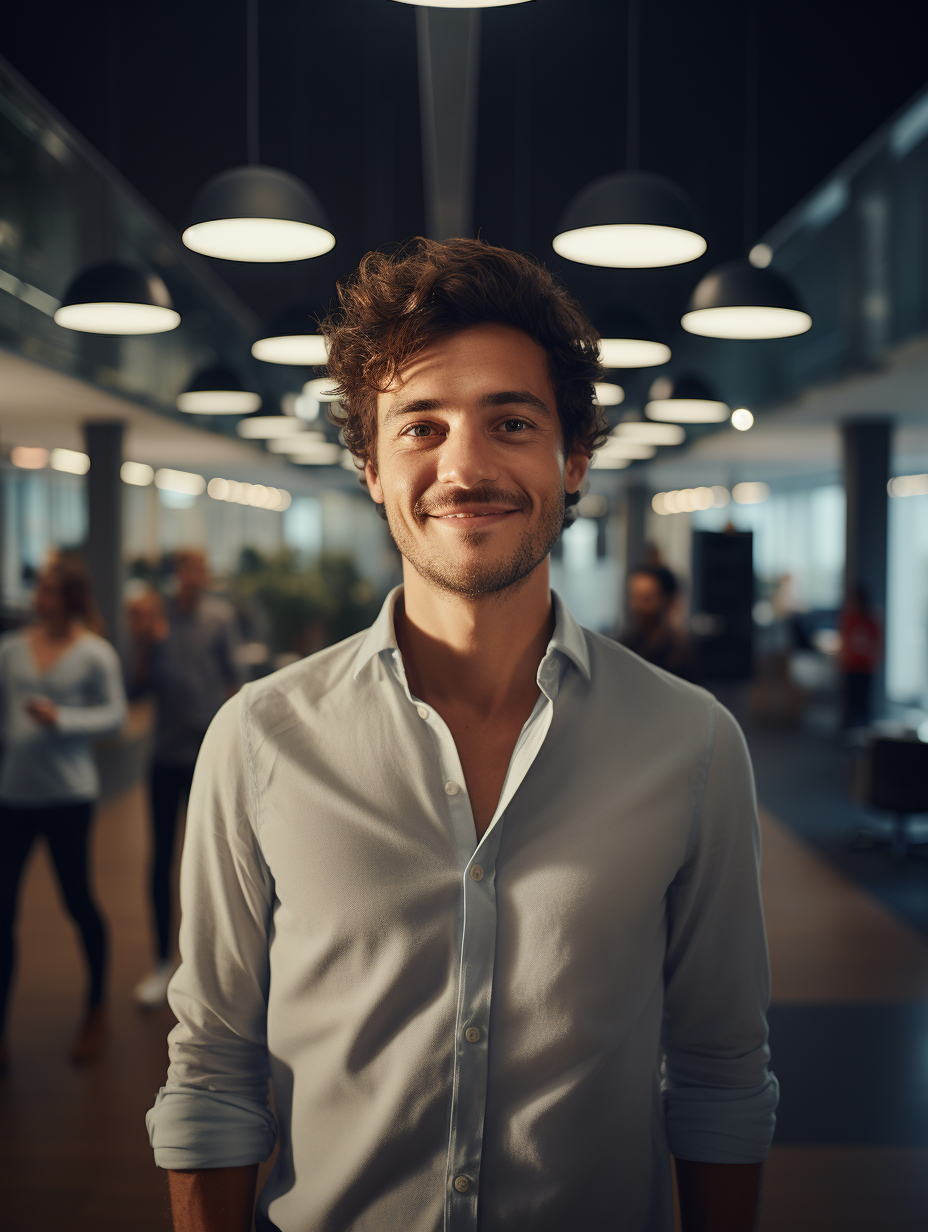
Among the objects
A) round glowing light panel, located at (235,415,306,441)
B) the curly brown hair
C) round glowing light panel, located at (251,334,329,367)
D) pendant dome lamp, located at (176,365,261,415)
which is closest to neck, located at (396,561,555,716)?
the curly brown hair

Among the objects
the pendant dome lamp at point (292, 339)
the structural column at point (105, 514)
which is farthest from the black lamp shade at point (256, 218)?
the structural column at point (105, 514)

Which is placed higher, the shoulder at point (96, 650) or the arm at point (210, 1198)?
the shoulder at point (96, 650)

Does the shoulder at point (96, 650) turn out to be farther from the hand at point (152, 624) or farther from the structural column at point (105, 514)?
the structural column at point (105, 514)

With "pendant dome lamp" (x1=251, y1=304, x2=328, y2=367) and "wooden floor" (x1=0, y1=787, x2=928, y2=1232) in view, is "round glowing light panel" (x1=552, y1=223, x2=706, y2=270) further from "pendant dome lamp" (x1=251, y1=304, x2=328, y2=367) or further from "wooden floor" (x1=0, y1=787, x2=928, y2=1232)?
"wooden floor" (x1=0, y1=787, x2=928, y2=1232)

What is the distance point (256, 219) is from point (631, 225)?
3.76 feet

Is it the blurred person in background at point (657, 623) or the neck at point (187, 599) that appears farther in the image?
the neck at point (187, 599)

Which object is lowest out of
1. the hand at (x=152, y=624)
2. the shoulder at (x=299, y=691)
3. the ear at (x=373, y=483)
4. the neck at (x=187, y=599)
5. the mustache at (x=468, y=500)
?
the hand at (x=152, y=624)

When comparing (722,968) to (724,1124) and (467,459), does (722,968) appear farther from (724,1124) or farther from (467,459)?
(467,459)

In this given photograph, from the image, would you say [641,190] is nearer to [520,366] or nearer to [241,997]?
[520,366]

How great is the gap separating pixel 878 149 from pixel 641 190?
4.83 m

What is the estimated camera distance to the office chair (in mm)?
6269

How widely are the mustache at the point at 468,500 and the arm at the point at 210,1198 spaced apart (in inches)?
32.8

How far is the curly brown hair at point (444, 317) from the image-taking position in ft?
4.20

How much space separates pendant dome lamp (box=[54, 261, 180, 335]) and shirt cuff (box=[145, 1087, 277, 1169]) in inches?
123
